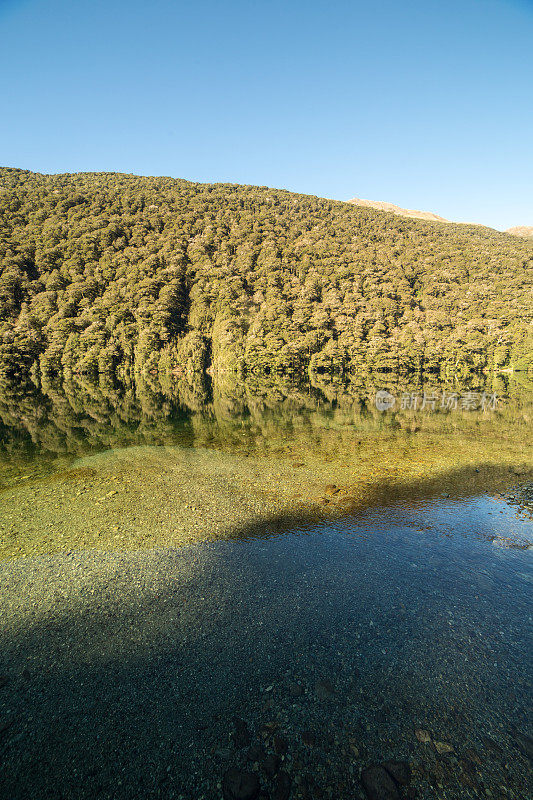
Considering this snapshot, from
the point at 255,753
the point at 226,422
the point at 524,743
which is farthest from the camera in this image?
the point at 226,422

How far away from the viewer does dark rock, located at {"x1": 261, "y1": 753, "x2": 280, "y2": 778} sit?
171 inches

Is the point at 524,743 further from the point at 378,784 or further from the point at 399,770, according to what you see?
the point at 378,784

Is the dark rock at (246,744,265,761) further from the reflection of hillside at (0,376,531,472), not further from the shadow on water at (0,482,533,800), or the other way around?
the reflection of hillside at (0,376,531,472)

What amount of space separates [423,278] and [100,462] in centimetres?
12848

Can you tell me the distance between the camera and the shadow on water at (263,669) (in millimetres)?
4434

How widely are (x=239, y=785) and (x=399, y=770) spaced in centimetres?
209

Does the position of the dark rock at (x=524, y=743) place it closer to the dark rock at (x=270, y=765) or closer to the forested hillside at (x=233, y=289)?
the dark rock at (x=270, y=765)

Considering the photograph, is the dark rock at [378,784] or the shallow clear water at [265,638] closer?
the dark rock at [378,784]

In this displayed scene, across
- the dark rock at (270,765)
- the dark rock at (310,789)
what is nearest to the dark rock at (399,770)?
the dark rock at (310,789)

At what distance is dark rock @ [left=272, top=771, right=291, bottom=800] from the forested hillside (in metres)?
81.4

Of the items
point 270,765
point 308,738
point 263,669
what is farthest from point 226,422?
point 270,765

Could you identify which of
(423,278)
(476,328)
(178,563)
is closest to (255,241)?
(423,278)

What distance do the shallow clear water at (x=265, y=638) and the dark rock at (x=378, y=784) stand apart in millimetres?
123

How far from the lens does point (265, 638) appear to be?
654cm
